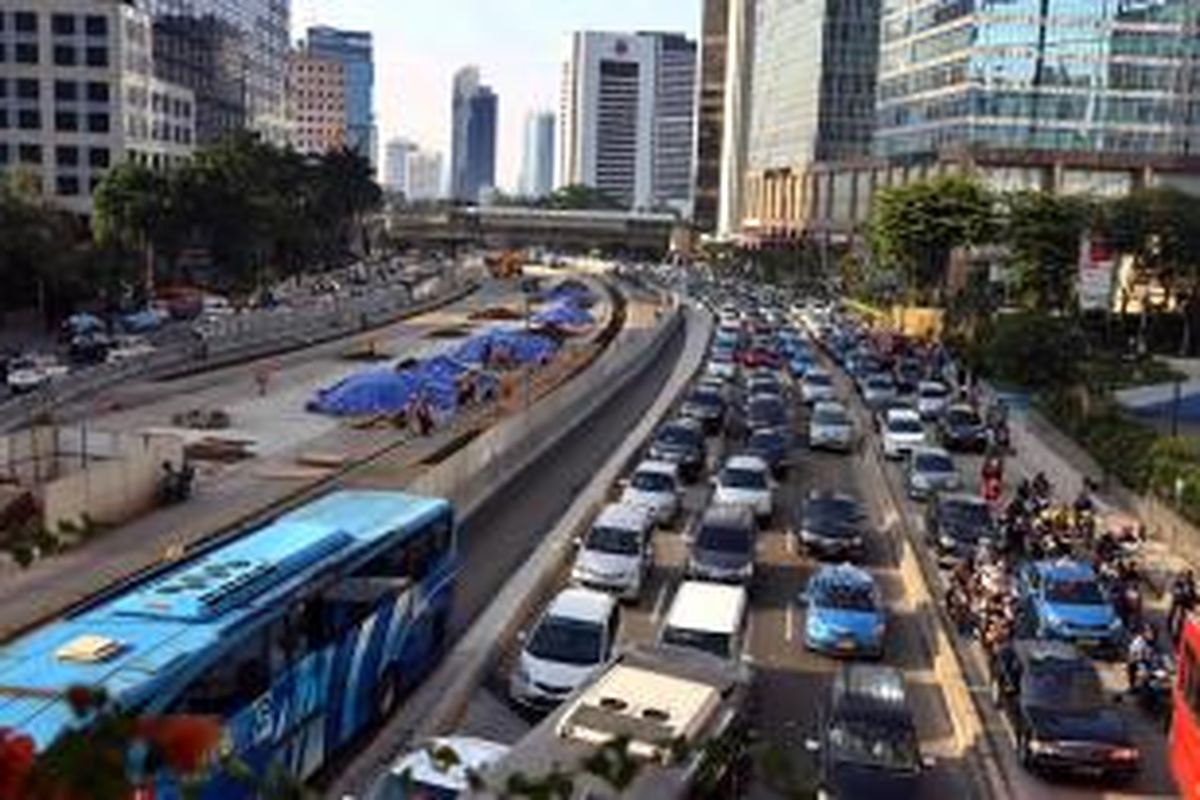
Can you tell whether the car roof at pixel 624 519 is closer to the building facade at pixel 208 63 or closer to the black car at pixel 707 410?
the black car at pixel 707 410

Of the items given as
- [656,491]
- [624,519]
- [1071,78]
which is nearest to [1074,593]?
[624,519]

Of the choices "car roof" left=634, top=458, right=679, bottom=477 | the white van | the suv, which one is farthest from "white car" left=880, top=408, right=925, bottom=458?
the white van

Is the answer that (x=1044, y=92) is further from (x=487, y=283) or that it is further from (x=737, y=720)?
→ (x=737, y=720)

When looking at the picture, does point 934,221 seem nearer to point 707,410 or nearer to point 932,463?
point 707,410

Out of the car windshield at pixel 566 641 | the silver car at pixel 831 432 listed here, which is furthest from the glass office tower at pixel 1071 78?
the car windshield at pixel 566 641

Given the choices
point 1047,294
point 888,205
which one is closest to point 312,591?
point 1047,294

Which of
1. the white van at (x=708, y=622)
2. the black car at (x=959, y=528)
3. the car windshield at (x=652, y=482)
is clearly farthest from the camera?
the car windshield at (x=652, y=482)

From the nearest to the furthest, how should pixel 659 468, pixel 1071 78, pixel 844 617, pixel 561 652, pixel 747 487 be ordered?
pixel 561 652
pixel 844 617
pixel 747 487
pixel 659 468
pixel 1071 78
